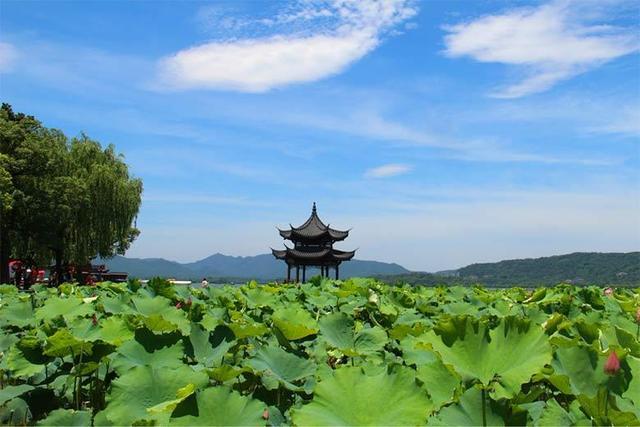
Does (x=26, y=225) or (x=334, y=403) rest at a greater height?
(x=26, y=225)

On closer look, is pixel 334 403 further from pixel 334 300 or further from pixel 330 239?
pixel 330 239

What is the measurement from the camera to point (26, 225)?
23.5 meters

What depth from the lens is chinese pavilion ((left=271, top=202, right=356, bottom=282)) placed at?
100ft

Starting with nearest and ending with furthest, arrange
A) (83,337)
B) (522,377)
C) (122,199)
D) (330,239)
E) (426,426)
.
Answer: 1. (426,426)
2. (522,377)
3. (83,337)
4. (122,199)
5. (330,239)

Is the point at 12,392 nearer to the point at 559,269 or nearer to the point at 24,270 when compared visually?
the point at 24,270

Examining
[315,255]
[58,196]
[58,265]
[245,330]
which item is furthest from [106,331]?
[315,255]

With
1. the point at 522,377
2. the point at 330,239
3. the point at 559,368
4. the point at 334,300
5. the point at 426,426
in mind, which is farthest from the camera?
the point at 330,239

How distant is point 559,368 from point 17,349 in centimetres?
180

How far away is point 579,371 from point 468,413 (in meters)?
0.41

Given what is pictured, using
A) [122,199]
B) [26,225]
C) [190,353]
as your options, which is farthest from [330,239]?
[190,353]

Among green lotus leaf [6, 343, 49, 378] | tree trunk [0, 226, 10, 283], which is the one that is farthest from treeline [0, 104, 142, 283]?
green lotus leaf [6, 343, 49, 378]

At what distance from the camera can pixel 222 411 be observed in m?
1.30

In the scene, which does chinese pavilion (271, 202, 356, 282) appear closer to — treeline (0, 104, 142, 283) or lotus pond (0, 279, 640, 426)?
treeline (0, 104, 142, 283)

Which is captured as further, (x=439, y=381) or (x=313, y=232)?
(x=313, y=232)
